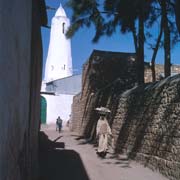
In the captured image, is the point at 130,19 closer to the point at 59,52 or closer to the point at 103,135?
the point at 103,135

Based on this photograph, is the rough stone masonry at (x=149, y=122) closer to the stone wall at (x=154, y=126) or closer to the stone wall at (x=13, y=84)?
the stone wall at (x=154, y=126)

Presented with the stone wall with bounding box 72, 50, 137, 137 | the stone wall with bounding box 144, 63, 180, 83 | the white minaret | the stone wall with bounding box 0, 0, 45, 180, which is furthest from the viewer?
the white minaret

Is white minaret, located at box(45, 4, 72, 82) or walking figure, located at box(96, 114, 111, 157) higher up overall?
white minaret, located at box(45, 4, 72, 82)

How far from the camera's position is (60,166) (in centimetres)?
1259

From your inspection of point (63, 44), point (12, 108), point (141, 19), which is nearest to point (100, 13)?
point (141, 19)

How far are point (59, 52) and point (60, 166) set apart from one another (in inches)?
1710

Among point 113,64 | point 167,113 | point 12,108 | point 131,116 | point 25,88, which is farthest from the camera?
point 113,64

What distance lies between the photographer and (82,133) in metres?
27.7

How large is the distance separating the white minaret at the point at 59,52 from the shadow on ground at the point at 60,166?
1491 inches

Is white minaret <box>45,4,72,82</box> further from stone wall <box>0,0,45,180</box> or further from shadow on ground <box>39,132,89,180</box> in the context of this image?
stone wall <box>0,0,45,180</box>

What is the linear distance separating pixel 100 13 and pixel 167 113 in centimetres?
1025

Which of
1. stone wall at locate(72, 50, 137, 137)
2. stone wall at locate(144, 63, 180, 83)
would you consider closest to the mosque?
stone wall at locate(72, 50, 137, 137)

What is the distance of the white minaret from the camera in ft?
179

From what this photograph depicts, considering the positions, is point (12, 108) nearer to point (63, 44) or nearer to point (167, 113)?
point (167, 113)
